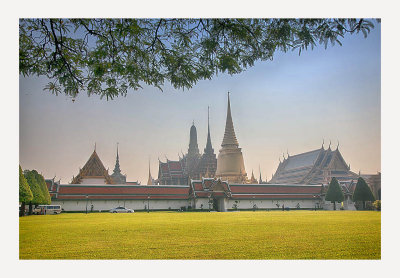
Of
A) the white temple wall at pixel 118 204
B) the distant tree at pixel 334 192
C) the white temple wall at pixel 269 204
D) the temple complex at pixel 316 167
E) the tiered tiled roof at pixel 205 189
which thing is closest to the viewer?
the temple complex at pixel 316 167

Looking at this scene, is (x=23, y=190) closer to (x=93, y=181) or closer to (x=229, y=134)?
(x=229, y=134)

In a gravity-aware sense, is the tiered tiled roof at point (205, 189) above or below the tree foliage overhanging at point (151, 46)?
A: below

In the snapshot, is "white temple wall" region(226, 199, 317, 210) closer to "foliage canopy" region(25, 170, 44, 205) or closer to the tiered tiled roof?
the tiered tiled roof

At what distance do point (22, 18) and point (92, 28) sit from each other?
1036 mm

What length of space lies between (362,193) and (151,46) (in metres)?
4.56

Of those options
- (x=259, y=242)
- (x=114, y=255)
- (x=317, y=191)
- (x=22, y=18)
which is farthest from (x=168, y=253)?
(x=317, y=191)

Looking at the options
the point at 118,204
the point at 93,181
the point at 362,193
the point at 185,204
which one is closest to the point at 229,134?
the point at 362,193

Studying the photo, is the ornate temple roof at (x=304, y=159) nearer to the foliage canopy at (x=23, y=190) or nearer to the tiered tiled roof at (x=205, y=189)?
the foliage canopy at (x=23, y=190)

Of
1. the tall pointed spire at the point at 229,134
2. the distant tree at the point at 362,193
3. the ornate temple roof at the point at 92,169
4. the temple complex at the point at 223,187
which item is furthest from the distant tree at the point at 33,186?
Answer: the distant tree at the point at 362,193

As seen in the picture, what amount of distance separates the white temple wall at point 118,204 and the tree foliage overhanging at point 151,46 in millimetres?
4288

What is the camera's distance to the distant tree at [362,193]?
6723 mm

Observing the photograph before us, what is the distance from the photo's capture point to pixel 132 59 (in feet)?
17.9

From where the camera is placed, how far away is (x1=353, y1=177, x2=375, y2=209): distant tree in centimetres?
672

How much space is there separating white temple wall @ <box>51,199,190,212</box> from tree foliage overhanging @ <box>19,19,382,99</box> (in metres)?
4.29
